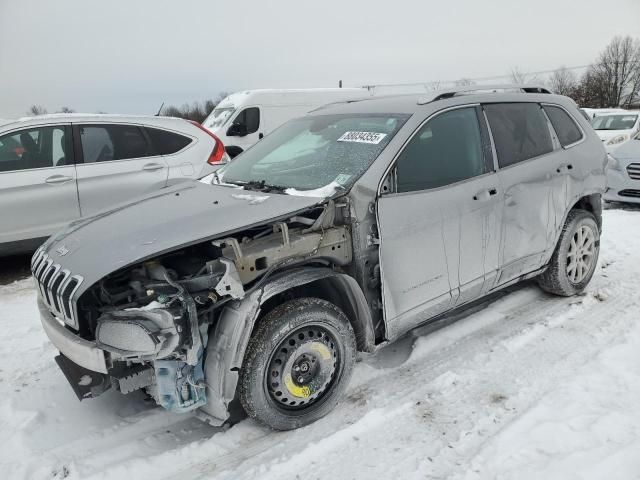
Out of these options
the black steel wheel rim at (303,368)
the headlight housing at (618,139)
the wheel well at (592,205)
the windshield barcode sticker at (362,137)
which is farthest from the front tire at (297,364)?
the headlight housing at (618,139)

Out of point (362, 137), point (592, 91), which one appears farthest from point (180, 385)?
point (592, 91)

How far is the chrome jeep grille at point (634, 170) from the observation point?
8258mm

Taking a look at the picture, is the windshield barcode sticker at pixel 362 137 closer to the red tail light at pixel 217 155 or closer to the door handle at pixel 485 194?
the door handle at pixel 485 194

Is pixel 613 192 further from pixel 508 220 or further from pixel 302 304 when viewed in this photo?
pixel 302 304

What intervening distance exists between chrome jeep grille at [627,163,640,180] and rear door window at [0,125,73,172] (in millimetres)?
8589

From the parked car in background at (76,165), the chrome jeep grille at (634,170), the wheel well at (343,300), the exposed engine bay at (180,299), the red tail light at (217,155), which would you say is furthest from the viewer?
the chrome jeep grille at (634,170)

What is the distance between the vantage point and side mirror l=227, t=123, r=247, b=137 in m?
12.6

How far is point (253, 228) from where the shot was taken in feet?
8.69

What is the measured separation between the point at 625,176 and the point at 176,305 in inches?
338

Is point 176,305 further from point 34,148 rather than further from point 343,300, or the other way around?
point 34,148

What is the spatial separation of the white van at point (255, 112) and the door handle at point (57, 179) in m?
6.86

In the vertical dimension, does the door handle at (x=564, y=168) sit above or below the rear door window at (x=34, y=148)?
below

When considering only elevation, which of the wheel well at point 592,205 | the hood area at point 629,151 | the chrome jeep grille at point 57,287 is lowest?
the hood area at point 629,151

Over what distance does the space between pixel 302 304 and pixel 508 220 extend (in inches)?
71.1
